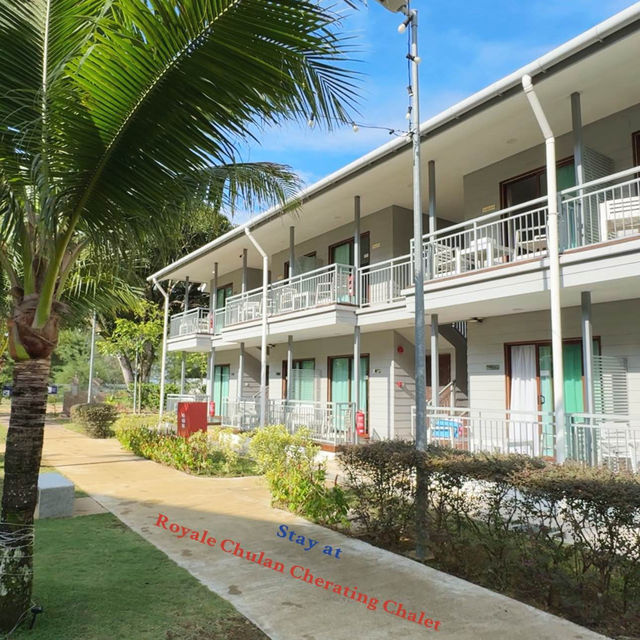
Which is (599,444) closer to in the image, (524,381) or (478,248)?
(524,381)

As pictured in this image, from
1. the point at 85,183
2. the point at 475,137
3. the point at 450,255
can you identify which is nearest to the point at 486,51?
the point at 475,137

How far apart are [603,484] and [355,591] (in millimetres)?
2297

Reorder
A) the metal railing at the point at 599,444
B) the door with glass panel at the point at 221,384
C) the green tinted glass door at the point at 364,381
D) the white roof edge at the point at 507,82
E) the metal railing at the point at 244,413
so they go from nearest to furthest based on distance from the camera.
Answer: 1. the white roof edge at the point at 507,82
2. the metal railing at the point at 599,444
3. the green tinted glass door at the point at 364,381
4. the metal railing at the point at 244,413
5. the door with glass panel at the point at 221,384

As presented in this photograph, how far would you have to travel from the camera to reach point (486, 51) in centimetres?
873

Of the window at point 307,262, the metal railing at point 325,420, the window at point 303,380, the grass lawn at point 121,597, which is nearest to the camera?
the grass lawn at point 121,597

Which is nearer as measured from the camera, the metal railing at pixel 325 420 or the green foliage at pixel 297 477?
the green foliage at pixel 297 477

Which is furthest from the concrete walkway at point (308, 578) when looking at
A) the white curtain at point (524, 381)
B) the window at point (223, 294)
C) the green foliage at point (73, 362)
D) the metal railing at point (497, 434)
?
the green foliage at point (73, 362)

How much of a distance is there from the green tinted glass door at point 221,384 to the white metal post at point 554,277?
63.0 feet

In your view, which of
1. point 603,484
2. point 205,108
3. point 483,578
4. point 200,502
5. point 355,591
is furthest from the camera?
point 200,502

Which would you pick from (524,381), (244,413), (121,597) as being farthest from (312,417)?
(121,597)

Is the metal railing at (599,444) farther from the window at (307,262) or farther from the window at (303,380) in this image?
the window at (307,262)

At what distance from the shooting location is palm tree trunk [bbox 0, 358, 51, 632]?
384cm

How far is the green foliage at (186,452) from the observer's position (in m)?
11.3

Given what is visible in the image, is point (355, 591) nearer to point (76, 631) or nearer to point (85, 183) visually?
point (76, 631)
